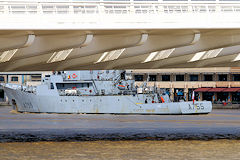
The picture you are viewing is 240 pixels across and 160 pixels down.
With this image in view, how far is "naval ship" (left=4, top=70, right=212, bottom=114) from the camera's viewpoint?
336 ft

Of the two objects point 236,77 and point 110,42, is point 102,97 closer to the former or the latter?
point 236,77

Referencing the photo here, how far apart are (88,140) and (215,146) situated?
33.8 feet

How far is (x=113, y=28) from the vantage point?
33.3 metres

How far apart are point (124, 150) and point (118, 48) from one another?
7357mm

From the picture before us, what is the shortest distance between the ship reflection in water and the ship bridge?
581 centimetres

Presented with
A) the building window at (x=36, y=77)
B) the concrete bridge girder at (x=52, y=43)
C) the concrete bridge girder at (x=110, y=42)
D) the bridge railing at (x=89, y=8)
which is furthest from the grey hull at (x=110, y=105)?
the bridge railing at (x=89, y=8)

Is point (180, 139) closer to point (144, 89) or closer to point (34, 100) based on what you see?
point (144, 89)

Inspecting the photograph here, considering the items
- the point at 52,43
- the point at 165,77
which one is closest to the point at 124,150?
the point at 52,43

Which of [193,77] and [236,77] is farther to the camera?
[193,77]

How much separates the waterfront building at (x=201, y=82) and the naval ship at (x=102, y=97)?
38540 millimetres

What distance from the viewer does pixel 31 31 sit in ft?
109

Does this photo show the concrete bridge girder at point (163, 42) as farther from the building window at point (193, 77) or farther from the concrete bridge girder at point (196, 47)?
the building window at point (193, 77)

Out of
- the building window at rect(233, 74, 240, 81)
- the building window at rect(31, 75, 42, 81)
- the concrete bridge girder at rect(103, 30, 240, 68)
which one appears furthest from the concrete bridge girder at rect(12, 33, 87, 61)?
the building window at rect(31, 75, 42, 81)

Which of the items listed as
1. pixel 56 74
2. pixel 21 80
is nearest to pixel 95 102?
pixel 56 74
